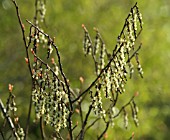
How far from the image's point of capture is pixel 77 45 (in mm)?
13922

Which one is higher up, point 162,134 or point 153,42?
point 153,42

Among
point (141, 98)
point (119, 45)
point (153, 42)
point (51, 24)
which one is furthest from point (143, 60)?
point (119, 45)

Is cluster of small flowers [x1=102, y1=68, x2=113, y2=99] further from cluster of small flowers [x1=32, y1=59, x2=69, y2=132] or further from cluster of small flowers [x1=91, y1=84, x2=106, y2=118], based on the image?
cluster of small flowers [x1=32, y1=59, x2=69, y2=132]

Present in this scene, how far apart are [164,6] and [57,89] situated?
13.9 metres

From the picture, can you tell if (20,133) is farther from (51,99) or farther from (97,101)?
(97,101)

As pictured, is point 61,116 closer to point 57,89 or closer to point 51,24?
point 57,89

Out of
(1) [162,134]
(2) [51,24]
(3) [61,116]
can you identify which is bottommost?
(3) [61,116]

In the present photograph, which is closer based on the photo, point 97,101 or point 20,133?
point 97,101

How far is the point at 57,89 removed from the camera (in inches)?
121

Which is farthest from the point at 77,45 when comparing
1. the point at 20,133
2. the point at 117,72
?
the point at 117,72

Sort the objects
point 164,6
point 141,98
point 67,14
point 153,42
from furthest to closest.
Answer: point 164,6 < point 153,42 < point 67,14 < point 141,98

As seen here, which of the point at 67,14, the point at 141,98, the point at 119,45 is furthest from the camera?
the point at 67,14

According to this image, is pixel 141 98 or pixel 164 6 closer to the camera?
pixel 141 98

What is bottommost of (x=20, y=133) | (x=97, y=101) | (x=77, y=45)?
(x=20, y=133)
